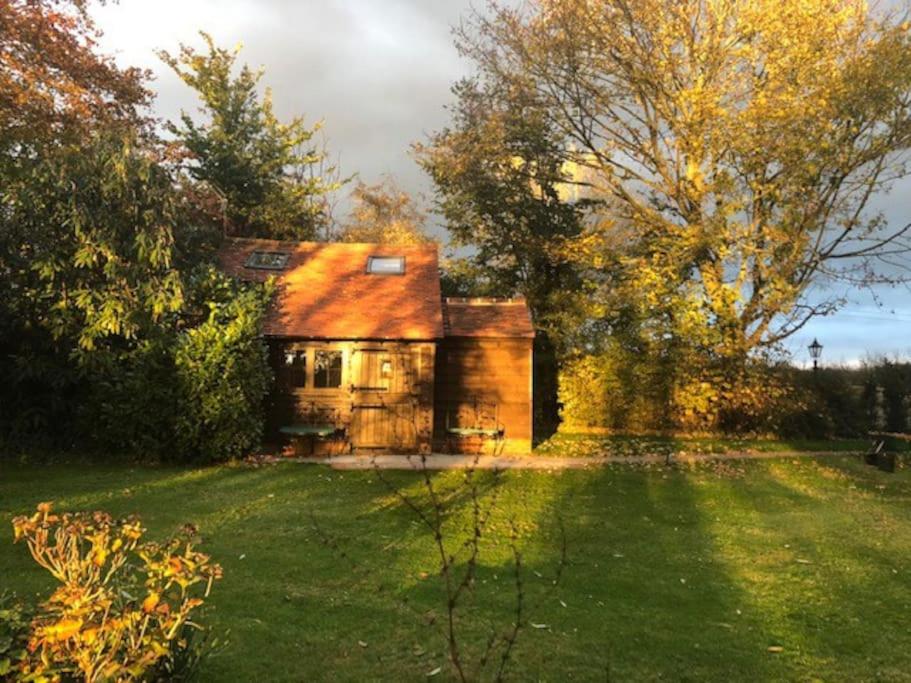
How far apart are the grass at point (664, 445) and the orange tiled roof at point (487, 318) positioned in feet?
9.70

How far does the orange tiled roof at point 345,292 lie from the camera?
Answer: 14.4m

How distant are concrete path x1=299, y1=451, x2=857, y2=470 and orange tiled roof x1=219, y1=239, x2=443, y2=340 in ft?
8.62

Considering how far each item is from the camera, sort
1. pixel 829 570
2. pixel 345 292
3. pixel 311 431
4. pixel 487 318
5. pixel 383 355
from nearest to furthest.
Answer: pixel 829 570 → pixel 311 431 → pixel 383 355 → pixel 345 292 → pixel 487 318

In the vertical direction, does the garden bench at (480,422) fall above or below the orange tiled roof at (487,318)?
below

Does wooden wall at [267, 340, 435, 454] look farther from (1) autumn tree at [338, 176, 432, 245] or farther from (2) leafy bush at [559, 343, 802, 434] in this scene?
(1) autumn tree at [338, 176, 432, 245]

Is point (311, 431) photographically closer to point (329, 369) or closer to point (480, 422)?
point (329, 369)

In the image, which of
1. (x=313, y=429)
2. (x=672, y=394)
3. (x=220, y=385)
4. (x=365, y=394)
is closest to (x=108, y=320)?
(x=220, y=385)

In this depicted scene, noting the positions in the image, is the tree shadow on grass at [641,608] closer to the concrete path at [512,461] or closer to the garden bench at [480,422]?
the concrete path at [512,461]

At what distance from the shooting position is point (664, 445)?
1684cm

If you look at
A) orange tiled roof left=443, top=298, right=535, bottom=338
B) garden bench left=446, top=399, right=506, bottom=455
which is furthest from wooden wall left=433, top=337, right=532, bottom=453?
orange tiled roof left=443, top=298, right=535, bottom=338

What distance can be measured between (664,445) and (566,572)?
1131 cm

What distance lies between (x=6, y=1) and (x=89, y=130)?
9.87ft

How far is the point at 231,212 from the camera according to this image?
24.0 meters

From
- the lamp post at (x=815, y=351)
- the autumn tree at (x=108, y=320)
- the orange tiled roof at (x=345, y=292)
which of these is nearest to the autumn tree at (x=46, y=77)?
the autumn tree at (x=108, y=320)
